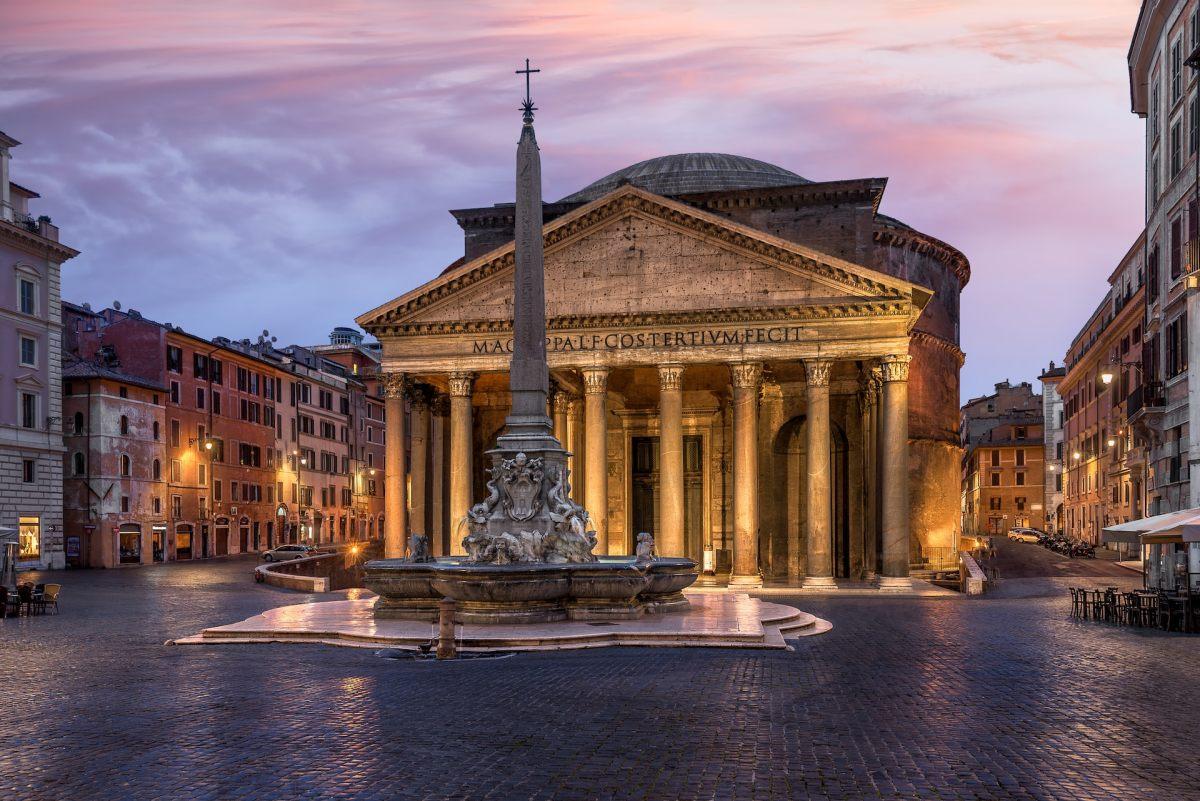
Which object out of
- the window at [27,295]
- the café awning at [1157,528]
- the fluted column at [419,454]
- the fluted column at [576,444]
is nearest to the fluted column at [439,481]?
the fluted column at [419,454]

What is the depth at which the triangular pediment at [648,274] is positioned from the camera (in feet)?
113

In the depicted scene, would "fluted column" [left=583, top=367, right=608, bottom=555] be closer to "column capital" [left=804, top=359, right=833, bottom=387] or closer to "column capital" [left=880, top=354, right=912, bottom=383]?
"column capital" [left=804, top=359, right=833, bottom=387]

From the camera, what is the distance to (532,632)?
1739 cm

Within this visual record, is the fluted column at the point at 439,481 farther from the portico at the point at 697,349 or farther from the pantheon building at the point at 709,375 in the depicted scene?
the portico at the point at 697,349

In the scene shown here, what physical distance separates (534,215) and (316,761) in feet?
43.5

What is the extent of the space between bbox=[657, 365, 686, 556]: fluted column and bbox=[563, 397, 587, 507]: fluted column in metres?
5.88

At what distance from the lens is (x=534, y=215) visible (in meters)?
20.8

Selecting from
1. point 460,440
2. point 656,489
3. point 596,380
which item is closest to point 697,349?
point 596,380

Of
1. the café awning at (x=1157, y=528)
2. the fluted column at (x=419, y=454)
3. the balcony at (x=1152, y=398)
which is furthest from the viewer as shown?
the fluted column at (x=419, y=454)

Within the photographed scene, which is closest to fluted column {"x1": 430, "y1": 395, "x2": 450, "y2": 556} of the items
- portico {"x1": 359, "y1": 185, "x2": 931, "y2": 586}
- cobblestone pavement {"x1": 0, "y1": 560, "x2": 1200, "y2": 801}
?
portico {"x1": 359, "y1": 185, "x2": 931, "y2": 586}

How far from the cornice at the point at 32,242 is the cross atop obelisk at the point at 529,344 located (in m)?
30.0

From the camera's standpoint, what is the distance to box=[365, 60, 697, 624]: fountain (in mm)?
18625

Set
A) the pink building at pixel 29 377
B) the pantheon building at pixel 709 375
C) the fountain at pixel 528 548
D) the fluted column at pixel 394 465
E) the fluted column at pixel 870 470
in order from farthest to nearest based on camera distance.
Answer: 1. the pink building at pixel 29 377
2. the fluted column at pixel 870 470
3. the fluted column at pixel 394 465
4. the pantheon building at pixel 709 375
5. the fountain at pixel 528 548

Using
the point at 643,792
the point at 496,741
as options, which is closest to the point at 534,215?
the point at 496,741
